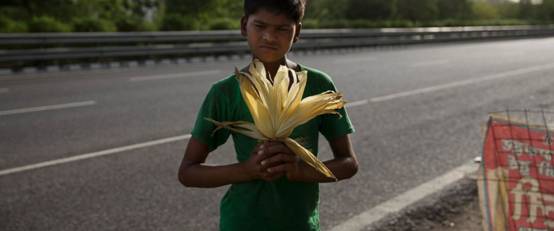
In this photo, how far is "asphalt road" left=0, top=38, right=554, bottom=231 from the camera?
4668mm

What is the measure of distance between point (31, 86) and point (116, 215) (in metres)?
8.34

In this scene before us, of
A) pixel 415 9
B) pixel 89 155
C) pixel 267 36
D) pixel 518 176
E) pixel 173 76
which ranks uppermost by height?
pixel 267 36

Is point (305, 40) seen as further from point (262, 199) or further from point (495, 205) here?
point (262, 199)

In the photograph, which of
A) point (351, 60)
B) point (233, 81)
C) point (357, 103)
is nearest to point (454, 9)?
point (351, 60)

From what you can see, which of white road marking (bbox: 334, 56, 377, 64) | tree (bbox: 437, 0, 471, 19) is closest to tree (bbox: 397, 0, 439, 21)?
tree (bbox: 437, 0, 471, 19)

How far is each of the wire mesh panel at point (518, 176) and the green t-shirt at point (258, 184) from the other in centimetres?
170

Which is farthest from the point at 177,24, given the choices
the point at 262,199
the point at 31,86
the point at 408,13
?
the point at 408,13

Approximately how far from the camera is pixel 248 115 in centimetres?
178

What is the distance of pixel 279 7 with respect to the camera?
1720mm

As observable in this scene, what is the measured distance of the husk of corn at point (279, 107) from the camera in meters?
1.56

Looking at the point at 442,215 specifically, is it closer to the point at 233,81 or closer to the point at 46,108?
the point at 233,81

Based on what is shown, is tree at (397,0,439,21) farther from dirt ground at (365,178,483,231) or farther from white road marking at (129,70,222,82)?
dirt ground at (365,178,483,231)

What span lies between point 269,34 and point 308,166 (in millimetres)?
375

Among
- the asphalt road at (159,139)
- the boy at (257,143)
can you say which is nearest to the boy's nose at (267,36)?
the boy at (257,143)
